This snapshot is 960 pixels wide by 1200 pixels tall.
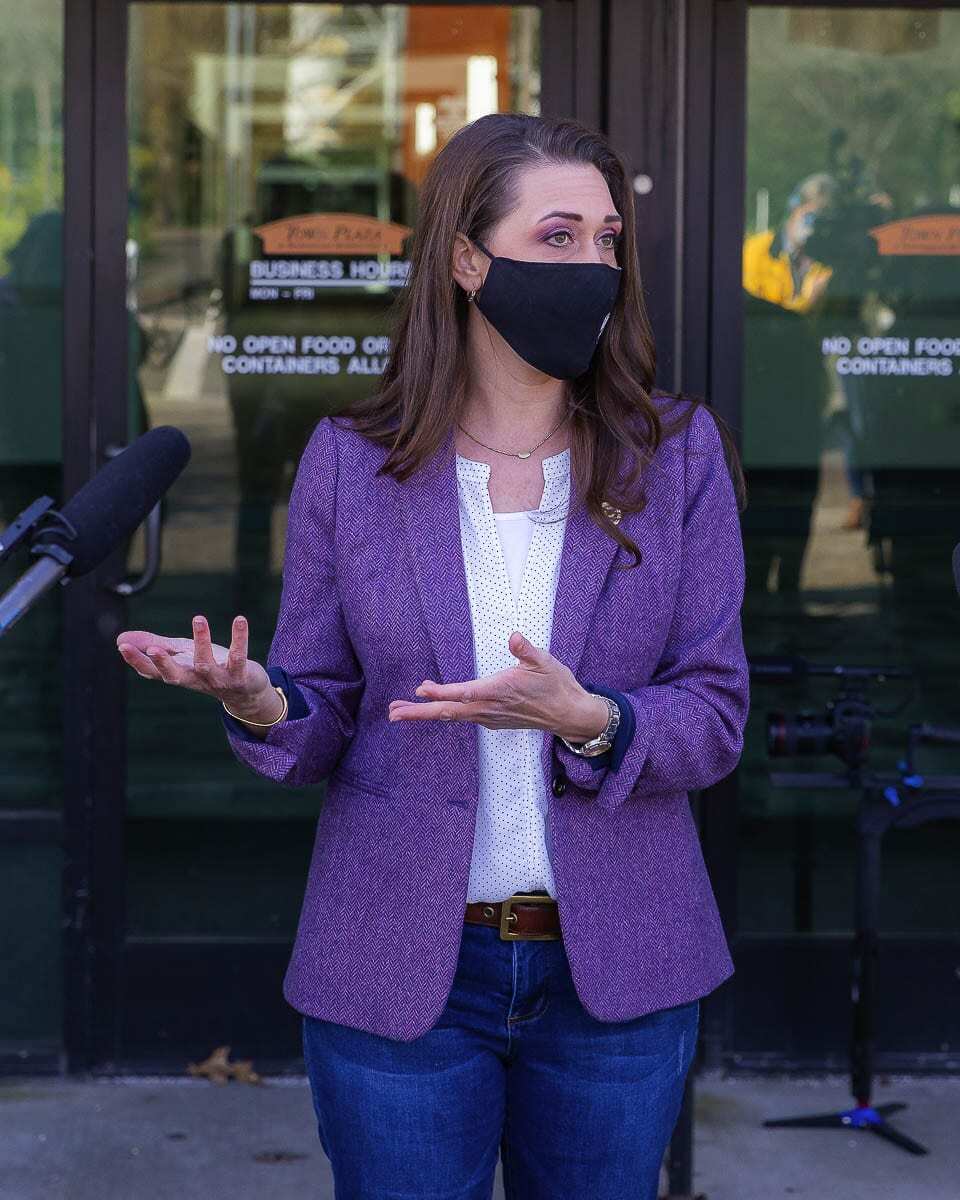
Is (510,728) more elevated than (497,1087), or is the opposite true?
(510,728)

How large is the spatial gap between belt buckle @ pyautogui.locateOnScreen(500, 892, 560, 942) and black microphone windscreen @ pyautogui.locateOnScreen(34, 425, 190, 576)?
66cm

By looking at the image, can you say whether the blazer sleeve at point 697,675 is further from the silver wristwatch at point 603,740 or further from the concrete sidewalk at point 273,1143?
the concrete sidewalk at point 273,1143

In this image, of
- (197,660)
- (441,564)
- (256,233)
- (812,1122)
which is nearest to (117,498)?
(197,660)

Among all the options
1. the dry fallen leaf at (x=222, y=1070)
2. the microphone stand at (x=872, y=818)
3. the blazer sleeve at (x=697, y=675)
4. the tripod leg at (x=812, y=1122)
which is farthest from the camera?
the dry fallen leaf at (x=222, y=1070)

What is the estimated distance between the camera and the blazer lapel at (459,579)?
2.29 meters

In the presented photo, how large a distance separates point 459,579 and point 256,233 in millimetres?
2376

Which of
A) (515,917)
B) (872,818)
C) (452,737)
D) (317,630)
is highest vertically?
(317,630)

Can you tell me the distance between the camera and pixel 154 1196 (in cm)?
412

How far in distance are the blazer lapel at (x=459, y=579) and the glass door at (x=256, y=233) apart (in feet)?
7.25

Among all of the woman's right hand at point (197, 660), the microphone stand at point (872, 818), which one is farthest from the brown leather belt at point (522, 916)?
the microphone stand at point (872, 818)

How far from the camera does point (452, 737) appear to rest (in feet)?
7.52

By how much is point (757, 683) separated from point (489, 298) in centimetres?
216

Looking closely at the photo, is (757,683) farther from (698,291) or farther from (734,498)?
(734,498)

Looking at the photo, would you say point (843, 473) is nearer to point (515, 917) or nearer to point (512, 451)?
point (512, 451)
